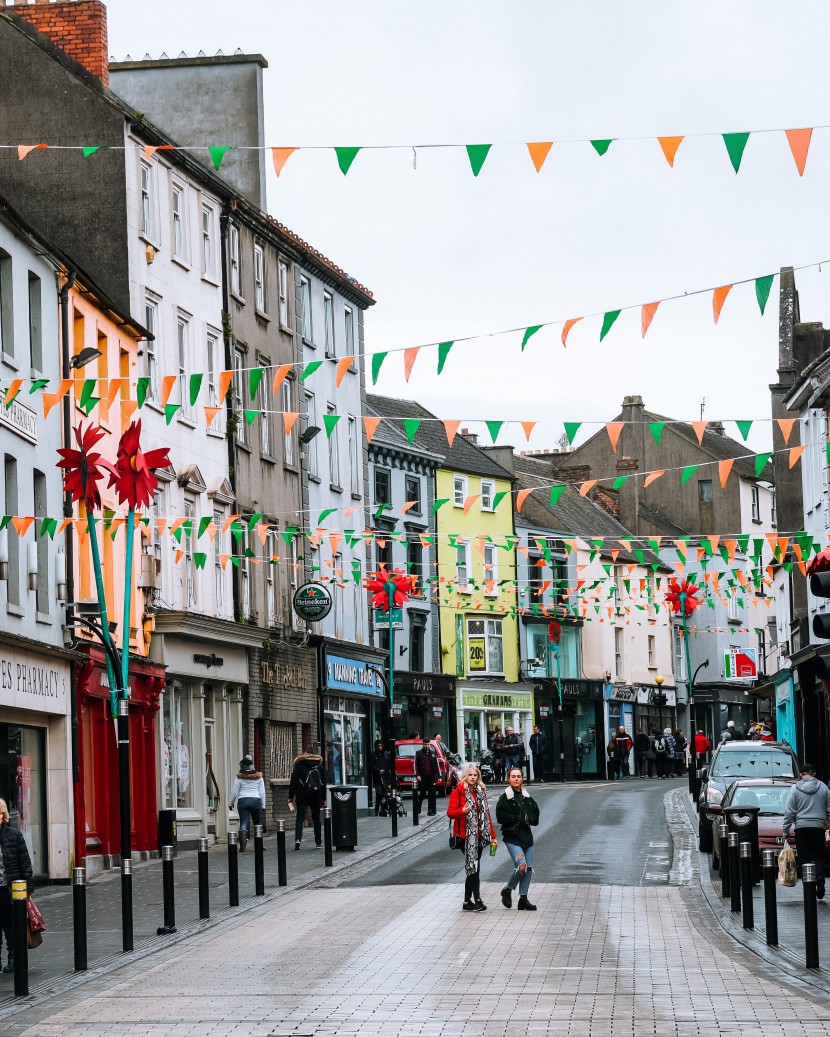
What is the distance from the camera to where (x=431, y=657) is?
65438 millimetres

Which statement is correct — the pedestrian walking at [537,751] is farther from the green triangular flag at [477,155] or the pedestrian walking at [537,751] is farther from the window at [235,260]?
the green triangular flag at [477,155]

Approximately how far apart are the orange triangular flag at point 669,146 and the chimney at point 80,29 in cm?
2432

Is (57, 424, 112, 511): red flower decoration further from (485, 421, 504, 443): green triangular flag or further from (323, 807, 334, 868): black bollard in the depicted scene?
(323, 807, 334, 868): black bollard

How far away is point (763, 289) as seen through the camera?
589 inches

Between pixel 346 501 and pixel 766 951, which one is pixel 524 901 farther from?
pixel 346 501

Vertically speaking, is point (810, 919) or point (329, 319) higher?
point (329, 319)

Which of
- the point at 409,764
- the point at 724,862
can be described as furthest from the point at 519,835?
the point at 409,764

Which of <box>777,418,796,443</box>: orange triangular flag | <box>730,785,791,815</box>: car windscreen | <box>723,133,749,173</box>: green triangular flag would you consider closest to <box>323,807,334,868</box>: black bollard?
<box>730,785,791,815</box>: car windscreen

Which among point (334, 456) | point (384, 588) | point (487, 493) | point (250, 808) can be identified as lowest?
point (250, 808)

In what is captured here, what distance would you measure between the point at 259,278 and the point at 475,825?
24.1m

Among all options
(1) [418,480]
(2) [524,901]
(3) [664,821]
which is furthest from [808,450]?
(2) [524,901]

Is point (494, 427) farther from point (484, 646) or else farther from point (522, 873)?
point (484, 646)

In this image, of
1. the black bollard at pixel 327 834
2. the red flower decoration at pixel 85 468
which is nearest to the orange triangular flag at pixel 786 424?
the red flower decoration at pixel 85 468

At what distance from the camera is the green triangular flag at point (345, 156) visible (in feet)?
46.4
